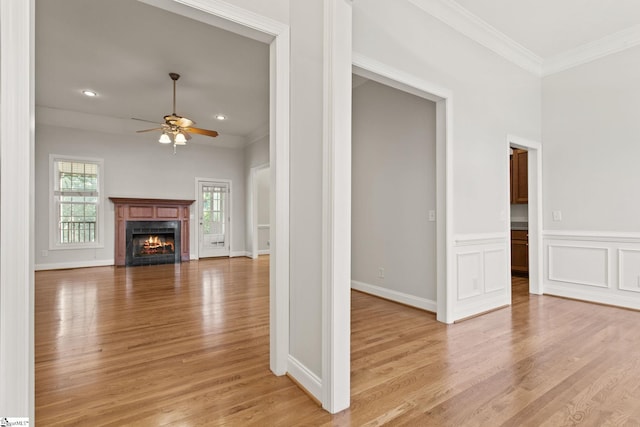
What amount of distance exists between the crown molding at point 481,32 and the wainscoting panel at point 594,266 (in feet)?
7.58

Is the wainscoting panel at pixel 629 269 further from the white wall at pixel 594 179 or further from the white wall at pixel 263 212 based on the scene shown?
the white wall at pixel 263 212

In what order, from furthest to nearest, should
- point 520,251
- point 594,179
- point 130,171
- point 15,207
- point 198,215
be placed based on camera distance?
point 198,215 < point 130,171 < point 520,251 < point 594,179 < point 15,207

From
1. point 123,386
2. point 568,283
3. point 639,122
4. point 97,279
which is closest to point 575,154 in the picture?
point 639,122

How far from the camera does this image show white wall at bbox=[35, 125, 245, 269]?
20.7 ft

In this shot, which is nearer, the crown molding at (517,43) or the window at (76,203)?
the crown molding at (517,43)

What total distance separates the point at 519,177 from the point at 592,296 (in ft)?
7.57

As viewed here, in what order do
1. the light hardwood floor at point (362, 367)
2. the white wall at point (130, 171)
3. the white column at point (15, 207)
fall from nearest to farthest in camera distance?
1. the white column at point (15, 207)
2. the light hardwood floor at point (362, 367)
3. the white wall at point (130, 171)

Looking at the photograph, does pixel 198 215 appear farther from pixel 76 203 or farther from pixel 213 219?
pixel 76 203

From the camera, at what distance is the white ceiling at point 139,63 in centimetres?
340

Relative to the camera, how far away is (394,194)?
4090mm

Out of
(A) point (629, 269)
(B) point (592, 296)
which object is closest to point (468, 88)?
(A) point (629, 269)

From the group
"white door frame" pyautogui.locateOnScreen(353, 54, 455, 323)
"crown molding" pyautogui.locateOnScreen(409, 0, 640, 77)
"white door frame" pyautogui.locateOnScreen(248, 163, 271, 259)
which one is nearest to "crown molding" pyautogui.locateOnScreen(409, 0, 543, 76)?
"crown molding" pyautogui.locateOnScreen(409, 0, 640, 77)

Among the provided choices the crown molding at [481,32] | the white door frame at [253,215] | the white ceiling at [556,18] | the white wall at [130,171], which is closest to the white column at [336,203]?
the crown molding at [481,32]

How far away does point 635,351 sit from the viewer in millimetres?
2600
